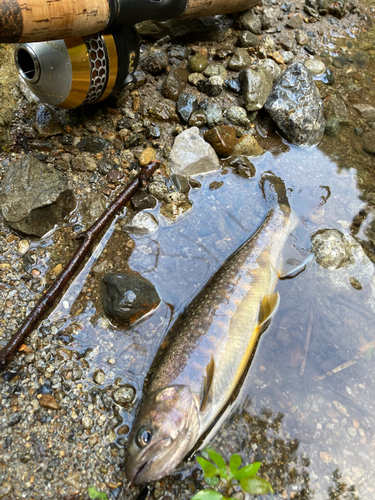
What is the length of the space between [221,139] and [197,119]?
1.64 ft

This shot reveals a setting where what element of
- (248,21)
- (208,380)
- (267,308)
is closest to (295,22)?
(248,21)

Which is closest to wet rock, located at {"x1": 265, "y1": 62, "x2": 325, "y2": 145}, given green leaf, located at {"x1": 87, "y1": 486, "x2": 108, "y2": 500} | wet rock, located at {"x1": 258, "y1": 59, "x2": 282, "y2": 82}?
wet rock, located at {"x1": 258, "y1": 59, "x2": 282, "y2": 82}

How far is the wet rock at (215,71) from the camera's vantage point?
509 cm

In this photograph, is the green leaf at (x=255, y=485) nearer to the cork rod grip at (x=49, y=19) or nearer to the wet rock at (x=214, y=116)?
the cork rod grip at (x=49, y=19)

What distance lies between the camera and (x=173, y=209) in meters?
4.10

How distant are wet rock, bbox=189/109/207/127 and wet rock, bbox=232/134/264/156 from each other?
0.54m

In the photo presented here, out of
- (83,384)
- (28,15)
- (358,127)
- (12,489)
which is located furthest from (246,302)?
(358,127)

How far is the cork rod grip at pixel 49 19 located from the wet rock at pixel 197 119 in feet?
5.25

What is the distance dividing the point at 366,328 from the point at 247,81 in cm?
350

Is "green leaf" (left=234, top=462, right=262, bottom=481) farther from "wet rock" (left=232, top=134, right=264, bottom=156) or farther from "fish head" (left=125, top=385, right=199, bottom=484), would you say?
"wet rock" (left=232, top=134, right=264, bottom=156)

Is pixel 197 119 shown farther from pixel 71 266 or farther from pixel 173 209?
pixel 71 266

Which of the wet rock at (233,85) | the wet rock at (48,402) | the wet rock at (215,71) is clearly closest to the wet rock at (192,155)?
the wet rock at (233,85)

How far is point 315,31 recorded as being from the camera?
6008mm

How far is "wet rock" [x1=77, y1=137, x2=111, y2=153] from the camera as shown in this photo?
13.9 feet
